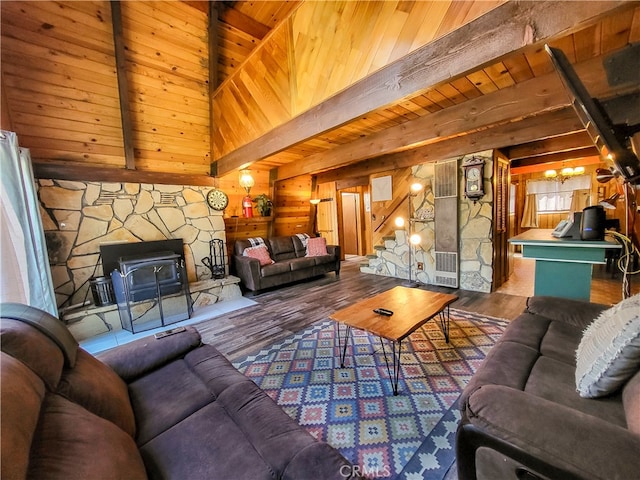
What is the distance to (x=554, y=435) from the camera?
2.78 feet

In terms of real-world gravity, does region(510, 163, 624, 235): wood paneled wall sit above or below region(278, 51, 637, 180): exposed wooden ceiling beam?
below

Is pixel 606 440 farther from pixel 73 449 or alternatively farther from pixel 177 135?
pixel 177 135

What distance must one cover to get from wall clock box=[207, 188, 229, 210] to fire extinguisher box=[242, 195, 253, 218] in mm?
429

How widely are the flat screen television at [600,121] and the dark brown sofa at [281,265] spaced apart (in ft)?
13.5

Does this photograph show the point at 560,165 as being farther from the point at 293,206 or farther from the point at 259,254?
the point at 259,254

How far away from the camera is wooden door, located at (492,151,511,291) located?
4.11m

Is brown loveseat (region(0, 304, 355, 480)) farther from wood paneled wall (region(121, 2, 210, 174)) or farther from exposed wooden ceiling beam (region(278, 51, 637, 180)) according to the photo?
wood paneled wall (region(121, 2, 210, 174))

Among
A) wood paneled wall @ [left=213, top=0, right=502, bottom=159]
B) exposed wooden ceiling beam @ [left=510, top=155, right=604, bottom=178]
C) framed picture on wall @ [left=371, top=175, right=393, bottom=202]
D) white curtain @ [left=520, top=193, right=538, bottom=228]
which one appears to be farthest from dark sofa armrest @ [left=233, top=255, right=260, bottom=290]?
white curtain @ [left=520, top=193, right=538, bottom=228]

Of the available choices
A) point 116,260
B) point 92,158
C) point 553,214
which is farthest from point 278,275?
point 553,214

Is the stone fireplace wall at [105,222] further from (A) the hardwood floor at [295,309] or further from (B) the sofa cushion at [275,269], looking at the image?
(A) the hardwood floor at [295,309]

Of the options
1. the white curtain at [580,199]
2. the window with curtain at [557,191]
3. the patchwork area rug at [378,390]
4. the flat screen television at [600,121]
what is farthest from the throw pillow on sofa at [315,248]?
the white curtain at [580,199]

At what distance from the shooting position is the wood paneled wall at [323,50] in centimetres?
174

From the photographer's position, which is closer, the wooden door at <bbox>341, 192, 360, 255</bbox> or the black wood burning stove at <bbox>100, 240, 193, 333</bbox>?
the black wood burning stove at <bbox>100, 240, 193, 333</bbox>

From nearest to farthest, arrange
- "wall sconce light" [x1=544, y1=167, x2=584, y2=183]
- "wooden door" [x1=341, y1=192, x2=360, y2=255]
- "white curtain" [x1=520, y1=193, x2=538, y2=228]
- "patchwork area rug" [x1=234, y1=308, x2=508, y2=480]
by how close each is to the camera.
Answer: "patchwork area rug" [x1=234, y1=308, x2=508, y2=480] → "wall sconce light" [x1=544, y1=167, x2=584, y2=183] → "wooden door" [x1=341, y1=192, x2=360, y2=255] → "white curtain" [x1=520, y1=193, x2=538, y2=228]
